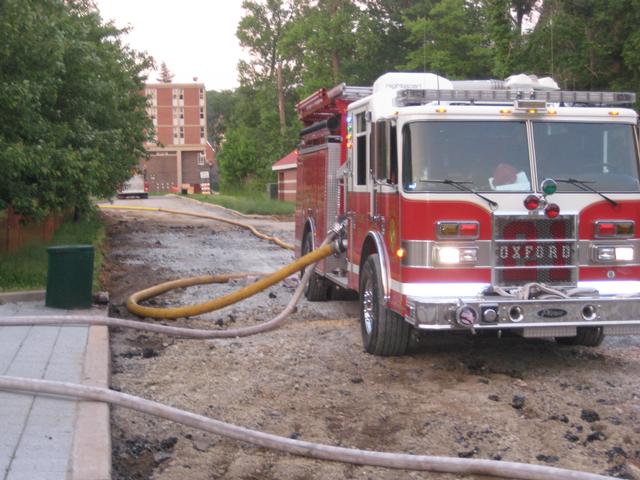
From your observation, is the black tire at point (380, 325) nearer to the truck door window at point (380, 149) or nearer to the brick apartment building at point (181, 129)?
the truck door window at point (380, 149)

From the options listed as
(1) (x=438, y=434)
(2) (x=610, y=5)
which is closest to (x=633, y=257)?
(1) (x=438, y=434)

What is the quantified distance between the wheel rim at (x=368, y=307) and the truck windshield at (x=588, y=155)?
213 centimetres

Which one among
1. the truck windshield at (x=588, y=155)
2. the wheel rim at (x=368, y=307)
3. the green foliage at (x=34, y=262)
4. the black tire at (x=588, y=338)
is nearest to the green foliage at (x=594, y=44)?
the green foliage at (x=34, y=262)

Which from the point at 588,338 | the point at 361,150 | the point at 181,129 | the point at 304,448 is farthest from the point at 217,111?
the point at 304,448

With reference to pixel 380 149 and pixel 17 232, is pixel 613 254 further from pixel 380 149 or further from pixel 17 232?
pixel 17 232

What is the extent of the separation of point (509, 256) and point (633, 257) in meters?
1.28

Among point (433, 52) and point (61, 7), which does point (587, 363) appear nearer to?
point (61, 7)

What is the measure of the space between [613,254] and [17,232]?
44.4 ft

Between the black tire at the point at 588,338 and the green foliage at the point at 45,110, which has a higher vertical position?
the green foliage at the point at 45,110

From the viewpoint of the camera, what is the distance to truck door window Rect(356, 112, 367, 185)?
32.6 feet

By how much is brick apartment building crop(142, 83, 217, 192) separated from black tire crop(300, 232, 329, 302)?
315 ft

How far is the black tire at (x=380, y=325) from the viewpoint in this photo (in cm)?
905

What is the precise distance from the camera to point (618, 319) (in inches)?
326

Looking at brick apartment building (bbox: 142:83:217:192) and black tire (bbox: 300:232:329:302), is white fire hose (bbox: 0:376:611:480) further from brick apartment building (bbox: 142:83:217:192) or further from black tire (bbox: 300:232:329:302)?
brick apartment building (bbox: 142:83:217:192)
